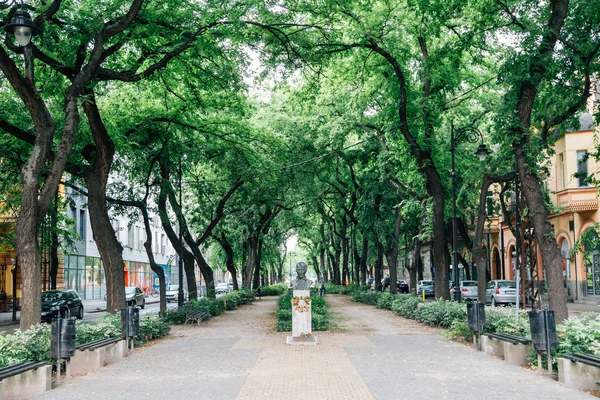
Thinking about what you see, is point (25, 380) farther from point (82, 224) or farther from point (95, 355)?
point (82, 224)

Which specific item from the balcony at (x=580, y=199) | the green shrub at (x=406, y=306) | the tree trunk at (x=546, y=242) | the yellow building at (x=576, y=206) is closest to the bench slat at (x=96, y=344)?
the tree trunk at (x=546, y=242)

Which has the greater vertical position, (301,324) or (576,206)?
(576,206)

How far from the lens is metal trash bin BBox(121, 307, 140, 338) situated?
14.7 meters

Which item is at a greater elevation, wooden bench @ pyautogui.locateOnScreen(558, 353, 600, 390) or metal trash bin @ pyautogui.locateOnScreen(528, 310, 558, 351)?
metal trash bin @ pyautogui.locateOnScreen(528, 310, 558, 351)

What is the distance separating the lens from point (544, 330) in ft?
35.0

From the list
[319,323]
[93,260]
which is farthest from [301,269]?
[93,260]

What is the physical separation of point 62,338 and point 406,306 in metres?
16.6

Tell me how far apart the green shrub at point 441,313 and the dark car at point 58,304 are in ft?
49.3

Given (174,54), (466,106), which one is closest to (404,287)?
(466,106)

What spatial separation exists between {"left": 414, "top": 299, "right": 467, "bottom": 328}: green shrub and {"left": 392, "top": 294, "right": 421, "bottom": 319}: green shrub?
1.59 meters

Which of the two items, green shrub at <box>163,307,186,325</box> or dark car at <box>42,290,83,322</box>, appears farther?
dark car at <box>42,290,83,322</box>

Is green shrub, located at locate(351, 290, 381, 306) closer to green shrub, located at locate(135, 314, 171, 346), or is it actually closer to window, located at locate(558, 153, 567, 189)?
window, located at locate(558, 153, 567, 189)

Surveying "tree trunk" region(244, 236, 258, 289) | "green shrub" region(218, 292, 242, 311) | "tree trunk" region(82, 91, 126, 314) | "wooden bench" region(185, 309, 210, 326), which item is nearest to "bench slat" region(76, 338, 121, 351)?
"tree trunk" region(82, 91, 126, 314)

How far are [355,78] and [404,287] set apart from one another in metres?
37.8
